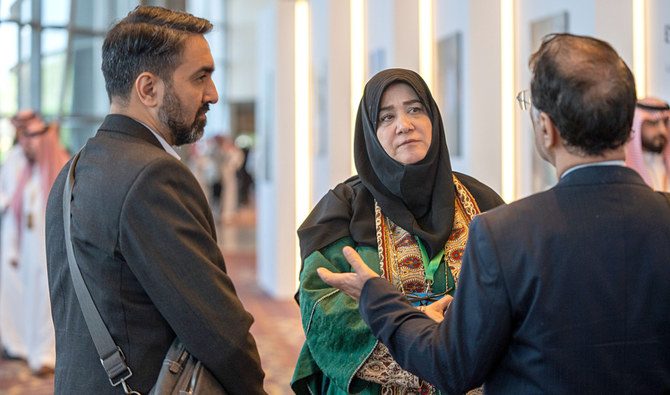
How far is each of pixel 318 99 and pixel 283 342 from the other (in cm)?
321

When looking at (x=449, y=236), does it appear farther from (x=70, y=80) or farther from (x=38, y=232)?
(x=70, y=80)

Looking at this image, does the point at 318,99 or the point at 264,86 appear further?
the point at 264,86

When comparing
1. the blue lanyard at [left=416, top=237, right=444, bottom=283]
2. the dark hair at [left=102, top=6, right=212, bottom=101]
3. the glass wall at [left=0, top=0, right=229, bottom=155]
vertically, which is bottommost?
the blue lanyard at [left=416, top=237, right=444, bottom=283]

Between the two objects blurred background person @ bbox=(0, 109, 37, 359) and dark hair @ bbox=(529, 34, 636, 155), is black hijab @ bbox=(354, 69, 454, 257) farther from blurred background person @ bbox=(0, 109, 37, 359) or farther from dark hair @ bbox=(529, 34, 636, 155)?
blurred background person @ bbox=(0, 109, 37, 359)

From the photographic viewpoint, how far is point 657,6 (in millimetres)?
3830

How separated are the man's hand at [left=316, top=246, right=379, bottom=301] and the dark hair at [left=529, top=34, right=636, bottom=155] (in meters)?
0.56

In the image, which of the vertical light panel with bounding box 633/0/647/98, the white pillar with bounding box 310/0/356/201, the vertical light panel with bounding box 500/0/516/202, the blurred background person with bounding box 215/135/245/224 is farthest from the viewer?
the blurred background person with bounding box 215/135/245/224

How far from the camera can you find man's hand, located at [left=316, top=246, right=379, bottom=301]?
169cm

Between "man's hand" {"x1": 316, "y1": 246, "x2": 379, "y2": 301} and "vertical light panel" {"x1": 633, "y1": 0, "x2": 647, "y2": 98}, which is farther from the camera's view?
"vertical light panel" {"x1": 633, "y1": 0, "x2": 647, "y2": 98}

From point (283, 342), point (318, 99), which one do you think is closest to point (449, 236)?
point (283, 342)

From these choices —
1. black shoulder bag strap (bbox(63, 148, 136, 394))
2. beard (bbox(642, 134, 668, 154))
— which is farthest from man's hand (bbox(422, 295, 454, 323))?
beard (bbox(642, 134, 668, 154))

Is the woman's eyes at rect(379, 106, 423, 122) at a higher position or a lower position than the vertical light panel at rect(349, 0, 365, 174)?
lower

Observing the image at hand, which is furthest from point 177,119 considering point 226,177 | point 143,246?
point 226,177

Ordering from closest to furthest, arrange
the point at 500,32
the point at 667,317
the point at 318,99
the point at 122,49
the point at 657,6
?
the point at 667,317 < the point at 122,49 < the point at 657,6 < the point at 500,32 < the point at 318,99
